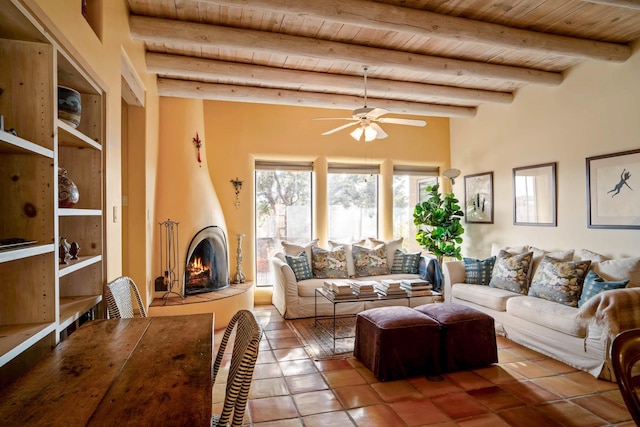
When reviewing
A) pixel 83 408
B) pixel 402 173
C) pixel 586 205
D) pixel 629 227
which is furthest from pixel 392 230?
pixel 83 408

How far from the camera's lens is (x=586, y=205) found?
12.9 ft

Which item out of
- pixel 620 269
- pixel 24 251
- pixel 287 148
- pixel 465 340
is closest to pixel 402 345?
pixel 465 340

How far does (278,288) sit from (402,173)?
282 cm

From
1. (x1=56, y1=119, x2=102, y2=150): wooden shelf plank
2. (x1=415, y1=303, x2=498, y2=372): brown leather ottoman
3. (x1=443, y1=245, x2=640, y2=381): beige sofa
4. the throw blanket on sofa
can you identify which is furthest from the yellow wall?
the throw blanket on sofa

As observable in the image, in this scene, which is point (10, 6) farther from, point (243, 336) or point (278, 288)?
point (278, 288)

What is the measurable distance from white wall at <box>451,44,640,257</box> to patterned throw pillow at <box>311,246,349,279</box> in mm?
2161

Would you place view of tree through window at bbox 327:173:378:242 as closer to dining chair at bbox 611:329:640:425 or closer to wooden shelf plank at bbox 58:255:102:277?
wooden shelf plank at bbox 58:255:102:277

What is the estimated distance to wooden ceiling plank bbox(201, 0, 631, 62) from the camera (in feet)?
8.60

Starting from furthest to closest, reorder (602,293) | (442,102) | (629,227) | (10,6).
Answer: (442,102) < (629,227) < (602,293) < (10,6)

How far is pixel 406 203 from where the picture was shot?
6.11 m

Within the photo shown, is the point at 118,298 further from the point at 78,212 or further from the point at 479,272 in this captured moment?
the point at 479,272

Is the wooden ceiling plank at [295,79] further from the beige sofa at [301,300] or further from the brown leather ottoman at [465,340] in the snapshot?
the brown leather ottoman at [465,340]

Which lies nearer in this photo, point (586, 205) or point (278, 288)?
point (586, 205)

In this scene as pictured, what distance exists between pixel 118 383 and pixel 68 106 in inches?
53.8
